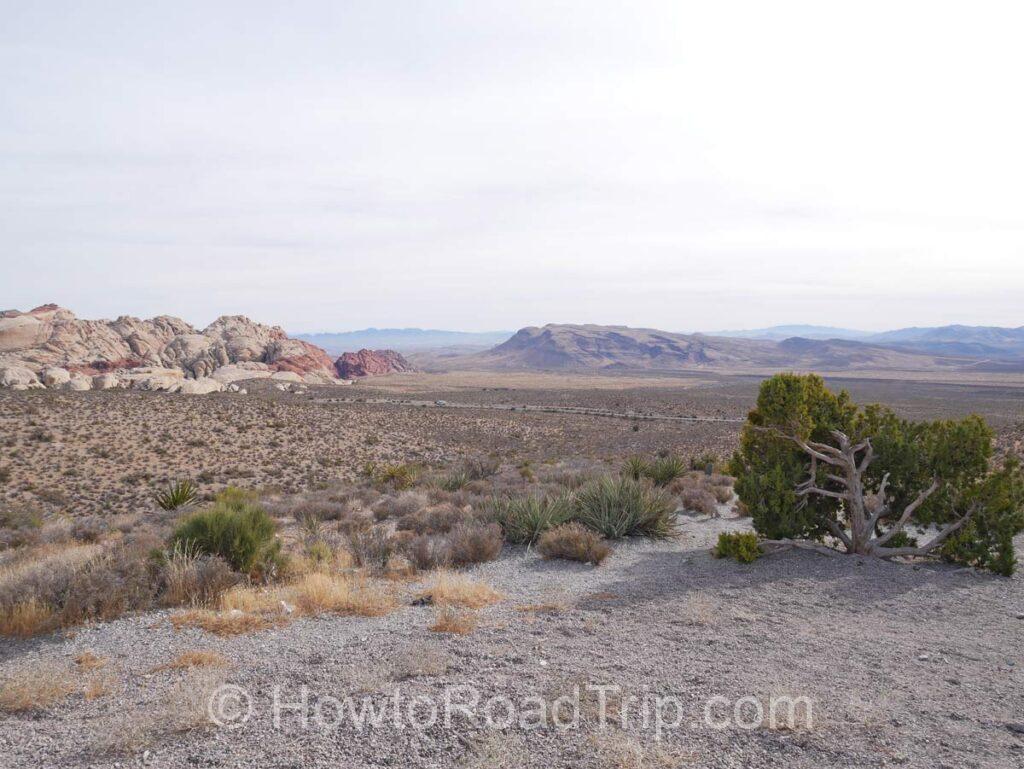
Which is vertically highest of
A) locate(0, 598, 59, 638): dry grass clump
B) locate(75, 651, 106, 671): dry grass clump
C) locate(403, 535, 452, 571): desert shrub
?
locate(0, 598, 59, 638): dry grass clump

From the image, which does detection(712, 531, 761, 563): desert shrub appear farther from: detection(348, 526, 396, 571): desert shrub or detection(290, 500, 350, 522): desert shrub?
detection(290, 500, 350, 522): desert shrub

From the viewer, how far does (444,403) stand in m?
59.4

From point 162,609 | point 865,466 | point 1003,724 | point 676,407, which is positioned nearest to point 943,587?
point 865,466

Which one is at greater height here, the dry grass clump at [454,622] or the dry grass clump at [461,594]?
the dry grass clump at [454,622]

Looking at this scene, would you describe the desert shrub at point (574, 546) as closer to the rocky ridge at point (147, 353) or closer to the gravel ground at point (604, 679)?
the gravel ground at point (604, 679)

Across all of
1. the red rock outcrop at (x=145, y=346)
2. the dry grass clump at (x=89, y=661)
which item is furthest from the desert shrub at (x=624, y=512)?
the red rock outcrop at (x=145, y=346)

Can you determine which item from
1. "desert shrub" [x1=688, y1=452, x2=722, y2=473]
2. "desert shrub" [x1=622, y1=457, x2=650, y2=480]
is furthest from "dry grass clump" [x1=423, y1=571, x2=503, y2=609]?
"desert shrub" [x1=688, y1=452, x2=722, y2=473]

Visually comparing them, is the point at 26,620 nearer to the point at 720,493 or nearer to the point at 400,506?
the point at 400,506

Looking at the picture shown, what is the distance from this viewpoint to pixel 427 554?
30.3 feet

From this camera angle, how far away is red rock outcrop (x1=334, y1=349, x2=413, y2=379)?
113m

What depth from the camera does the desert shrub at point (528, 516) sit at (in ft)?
35.1

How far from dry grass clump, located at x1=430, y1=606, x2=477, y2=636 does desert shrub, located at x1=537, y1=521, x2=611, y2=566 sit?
9.85ft

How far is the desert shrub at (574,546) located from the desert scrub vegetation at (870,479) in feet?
7.60

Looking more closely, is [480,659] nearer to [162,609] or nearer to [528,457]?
[162,609]
